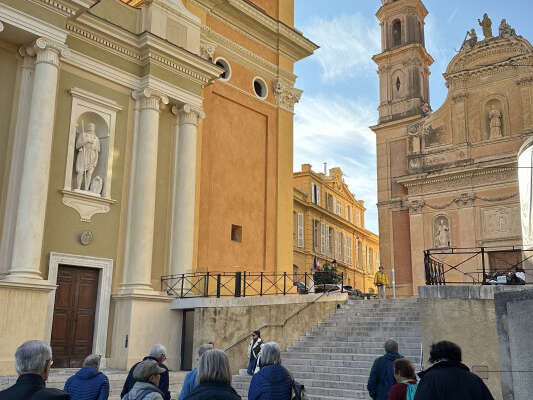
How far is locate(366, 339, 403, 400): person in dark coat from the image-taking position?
23.1ft

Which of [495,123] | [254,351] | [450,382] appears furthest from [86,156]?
[495,123]

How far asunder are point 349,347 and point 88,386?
30.2ft

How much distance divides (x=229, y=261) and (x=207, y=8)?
8.95m

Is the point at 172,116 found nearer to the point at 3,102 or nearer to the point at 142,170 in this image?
the point at 142,170

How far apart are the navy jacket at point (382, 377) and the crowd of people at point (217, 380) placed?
1790 millimetres

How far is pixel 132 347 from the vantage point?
14539 mm

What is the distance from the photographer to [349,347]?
13.9 m

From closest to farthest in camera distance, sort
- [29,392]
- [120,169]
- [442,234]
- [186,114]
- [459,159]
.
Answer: [29,392] < [120,169] < [186,114] < [442,234] < [459,159]

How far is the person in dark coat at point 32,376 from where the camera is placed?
317 cm

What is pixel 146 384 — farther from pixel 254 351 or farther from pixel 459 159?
pixel 459 159

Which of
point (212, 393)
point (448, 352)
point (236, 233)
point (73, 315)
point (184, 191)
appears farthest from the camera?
point (236, 233)

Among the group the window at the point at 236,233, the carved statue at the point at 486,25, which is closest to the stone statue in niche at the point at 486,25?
the carved statue at the point at 486,25

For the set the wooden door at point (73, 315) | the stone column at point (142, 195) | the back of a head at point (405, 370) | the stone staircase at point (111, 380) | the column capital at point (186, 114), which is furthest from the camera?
the column capital at point (186, 114)

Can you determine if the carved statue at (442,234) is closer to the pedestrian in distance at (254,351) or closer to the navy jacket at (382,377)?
the pedestrian in distance at (254,351)
